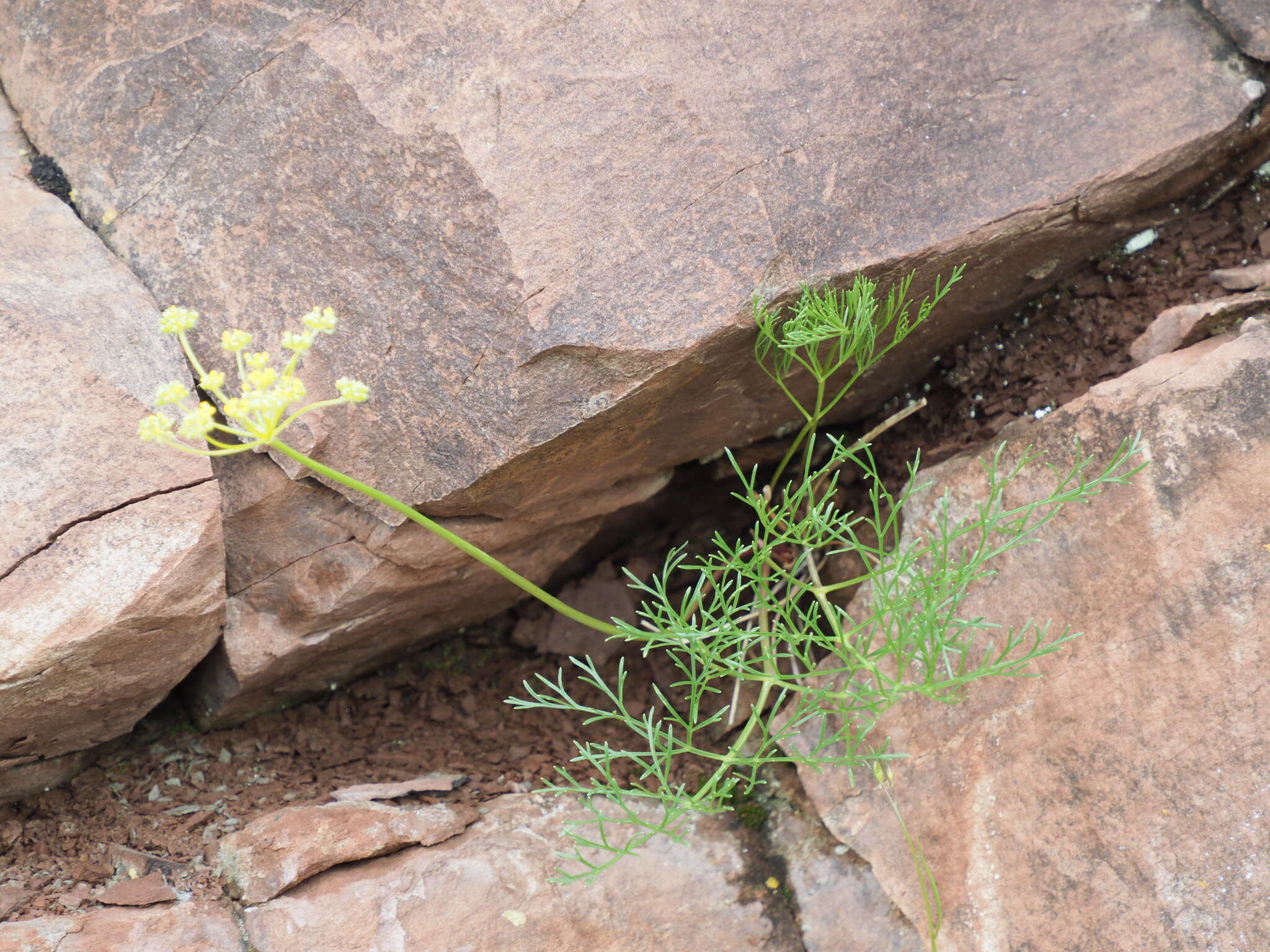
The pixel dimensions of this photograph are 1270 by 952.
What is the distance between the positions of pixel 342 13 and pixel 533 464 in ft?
4.12

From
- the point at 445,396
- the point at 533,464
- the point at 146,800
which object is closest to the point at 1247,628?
the point at 533,464

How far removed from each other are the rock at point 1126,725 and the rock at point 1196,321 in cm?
7

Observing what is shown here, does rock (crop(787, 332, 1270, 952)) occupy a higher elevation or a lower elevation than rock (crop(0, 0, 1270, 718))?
lower

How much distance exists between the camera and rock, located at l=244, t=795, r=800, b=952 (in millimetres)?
2264

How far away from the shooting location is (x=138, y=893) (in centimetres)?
225

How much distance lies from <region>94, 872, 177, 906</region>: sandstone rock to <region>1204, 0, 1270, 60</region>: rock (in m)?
3.45

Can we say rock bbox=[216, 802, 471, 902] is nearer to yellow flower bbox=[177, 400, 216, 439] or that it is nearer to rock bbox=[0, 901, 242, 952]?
rock bbox=[0, 901, 242, 952]

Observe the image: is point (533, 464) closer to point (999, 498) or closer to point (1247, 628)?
point (999, 498)

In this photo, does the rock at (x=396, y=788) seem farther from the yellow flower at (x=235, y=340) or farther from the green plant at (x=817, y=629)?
the yellow flower at (x=235, y=340)

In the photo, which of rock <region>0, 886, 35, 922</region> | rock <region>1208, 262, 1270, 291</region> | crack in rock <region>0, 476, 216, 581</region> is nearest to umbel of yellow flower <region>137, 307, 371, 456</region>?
crack in rock <region>0, 476, 216, 581</region>

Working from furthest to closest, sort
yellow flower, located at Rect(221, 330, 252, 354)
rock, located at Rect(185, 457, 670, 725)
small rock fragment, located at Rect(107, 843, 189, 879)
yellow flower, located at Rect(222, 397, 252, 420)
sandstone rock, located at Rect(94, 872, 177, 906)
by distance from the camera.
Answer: rock, located at Rect(185, 457, 670, 725) < small rock fragment, located at Rect(107, 843, 189, 879) < sandstone rock, located at Rect(94, 872, 177, 906) < yellow flower, located at Rect(221, 330, 252, 354) < yellow flower, located at Rect(222, 397, 252, 420)

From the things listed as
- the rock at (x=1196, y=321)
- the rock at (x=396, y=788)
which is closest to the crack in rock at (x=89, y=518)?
the rock at (x=396, y=788)

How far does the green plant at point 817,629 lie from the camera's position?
7.32ft

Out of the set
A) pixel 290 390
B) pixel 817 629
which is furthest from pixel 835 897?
pixel 290 390
